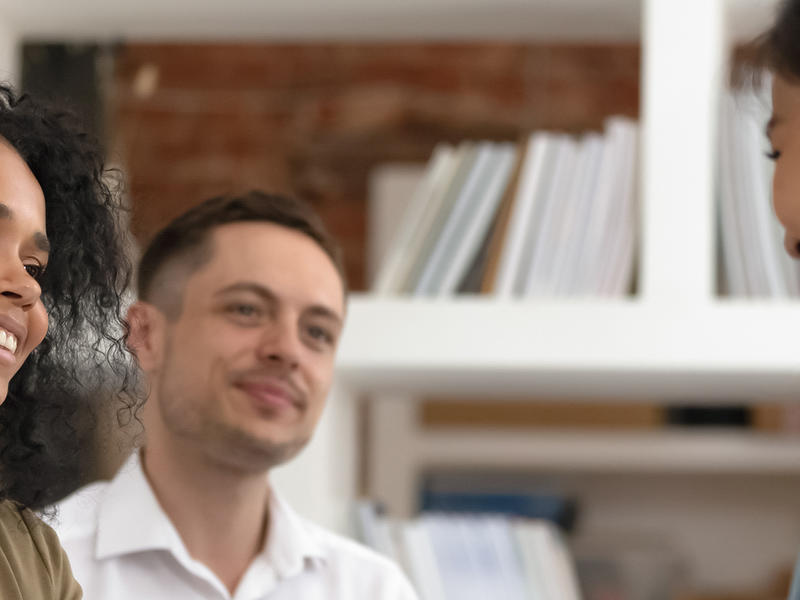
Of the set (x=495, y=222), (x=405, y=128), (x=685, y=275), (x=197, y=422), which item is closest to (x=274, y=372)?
(x=197, y=422)

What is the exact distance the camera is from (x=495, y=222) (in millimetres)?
1743

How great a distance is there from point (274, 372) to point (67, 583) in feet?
1.41

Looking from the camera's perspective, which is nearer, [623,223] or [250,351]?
[250,351]

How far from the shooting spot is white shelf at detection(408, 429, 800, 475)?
10.1 ft

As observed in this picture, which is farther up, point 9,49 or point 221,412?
point 9,49

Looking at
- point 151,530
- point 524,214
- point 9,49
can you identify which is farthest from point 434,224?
point 9,49

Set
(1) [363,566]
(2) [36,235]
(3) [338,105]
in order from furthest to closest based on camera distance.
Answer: (3) [338,105], (1) [363,566], (2) [36,235]

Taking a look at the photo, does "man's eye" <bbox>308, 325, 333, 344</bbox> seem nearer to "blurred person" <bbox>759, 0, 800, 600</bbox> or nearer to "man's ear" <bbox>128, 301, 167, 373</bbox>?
"man's ear" <bbox>128, 301, 167, 373</bbox>

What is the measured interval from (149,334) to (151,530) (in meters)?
0.23

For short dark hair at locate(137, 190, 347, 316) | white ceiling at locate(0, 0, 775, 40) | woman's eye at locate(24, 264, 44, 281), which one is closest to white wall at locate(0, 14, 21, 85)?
white ceiling at locate(0, 0, 775, 40)

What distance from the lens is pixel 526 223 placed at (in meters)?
1.72

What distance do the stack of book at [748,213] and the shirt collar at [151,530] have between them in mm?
703

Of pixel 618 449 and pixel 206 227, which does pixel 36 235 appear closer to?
pixel 206 227

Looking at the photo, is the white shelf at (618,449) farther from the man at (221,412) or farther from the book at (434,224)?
the man at (221,412)
